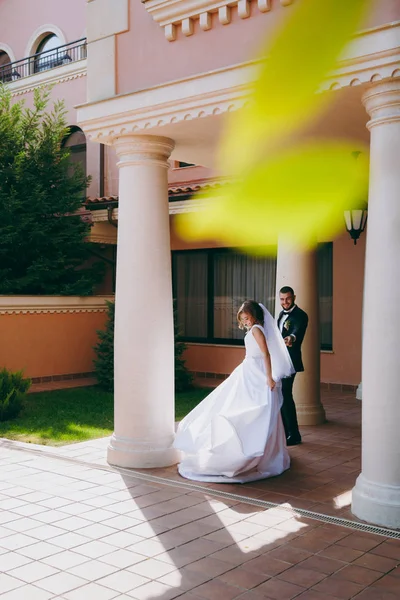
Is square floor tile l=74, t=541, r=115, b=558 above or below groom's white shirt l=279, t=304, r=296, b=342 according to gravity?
below

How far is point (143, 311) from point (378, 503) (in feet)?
10.6

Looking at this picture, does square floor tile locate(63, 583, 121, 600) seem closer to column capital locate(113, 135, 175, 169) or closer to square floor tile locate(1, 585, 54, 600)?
square floor tile locate(1, 585, 54, 600)

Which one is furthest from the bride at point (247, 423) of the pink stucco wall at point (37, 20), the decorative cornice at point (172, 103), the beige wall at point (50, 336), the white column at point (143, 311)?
the pink stucco wall at point (37, 20)

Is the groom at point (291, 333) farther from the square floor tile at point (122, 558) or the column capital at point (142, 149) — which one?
the square floor tile at point (122, 558)

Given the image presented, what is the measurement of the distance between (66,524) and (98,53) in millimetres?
4959

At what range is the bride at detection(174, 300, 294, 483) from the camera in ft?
22.8

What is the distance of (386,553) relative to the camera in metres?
4.89

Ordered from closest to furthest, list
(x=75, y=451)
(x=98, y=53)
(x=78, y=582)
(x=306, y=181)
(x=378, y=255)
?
(x=306, y=181), (x=78, y=582), (x=378, y=255), (x=98, y=53), (x=75, y=451)

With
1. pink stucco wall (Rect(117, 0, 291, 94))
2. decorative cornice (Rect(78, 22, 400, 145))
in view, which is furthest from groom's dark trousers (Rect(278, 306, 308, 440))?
pink stucco wall (Rect(117, 0, 291, 94))

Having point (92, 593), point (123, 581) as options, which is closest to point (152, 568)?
point (123, 581)

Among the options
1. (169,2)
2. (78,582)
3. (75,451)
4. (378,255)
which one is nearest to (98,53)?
(169,2)

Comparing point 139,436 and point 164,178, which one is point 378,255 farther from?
point 139,436

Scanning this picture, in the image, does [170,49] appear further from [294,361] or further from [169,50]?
[294,361]

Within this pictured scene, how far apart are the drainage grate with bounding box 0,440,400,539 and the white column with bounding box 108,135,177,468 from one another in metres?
0.23
